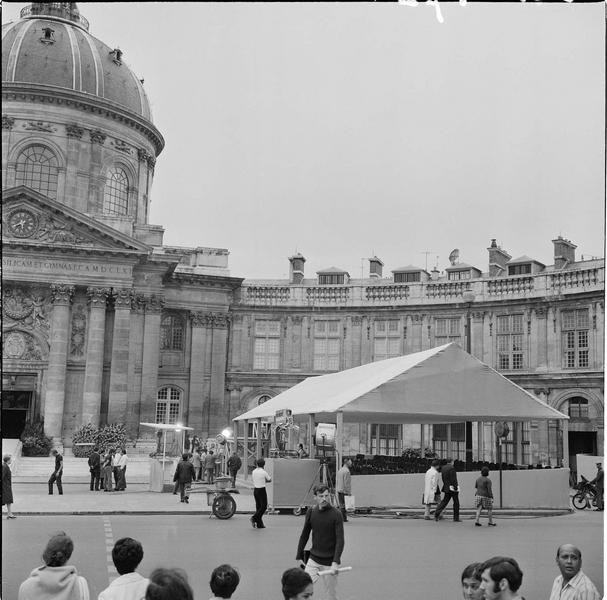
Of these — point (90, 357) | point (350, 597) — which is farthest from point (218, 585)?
point (90, 357)

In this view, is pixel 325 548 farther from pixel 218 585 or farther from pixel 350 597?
pixel 218 585

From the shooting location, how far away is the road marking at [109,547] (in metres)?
13.0

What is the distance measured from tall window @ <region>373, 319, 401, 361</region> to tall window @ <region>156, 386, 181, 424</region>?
11.5 m

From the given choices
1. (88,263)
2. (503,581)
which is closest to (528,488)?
(503,581)

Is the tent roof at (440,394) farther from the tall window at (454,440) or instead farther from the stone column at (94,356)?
the stone column at (94,356)

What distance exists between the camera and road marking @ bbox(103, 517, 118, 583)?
42.6 ft

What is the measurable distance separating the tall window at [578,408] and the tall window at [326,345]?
42.9ft

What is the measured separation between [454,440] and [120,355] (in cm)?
1785

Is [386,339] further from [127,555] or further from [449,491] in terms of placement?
[127,555]

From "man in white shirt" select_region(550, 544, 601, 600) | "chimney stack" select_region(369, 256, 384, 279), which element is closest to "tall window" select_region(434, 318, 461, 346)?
"chimney stack" select_region(369, 256, 384, 279)

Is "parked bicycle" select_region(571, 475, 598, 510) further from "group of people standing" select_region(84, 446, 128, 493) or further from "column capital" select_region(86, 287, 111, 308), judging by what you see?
"column capital" select_region(86, 287, 111, 308)

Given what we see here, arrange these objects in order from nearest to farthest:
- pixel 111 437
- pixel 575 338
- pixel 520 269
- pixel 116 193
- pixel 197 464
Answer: pixel 197 464 < pixel 111 437 < pixel 575 338 < pixel 520 269 < pixel 116 193

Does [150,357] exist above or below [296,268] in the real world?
below

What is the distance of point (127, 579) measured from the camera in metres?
7.38
